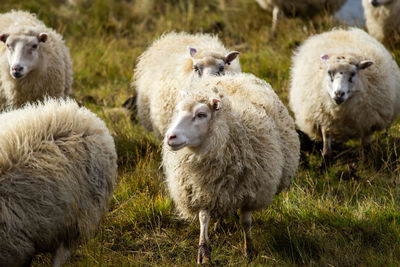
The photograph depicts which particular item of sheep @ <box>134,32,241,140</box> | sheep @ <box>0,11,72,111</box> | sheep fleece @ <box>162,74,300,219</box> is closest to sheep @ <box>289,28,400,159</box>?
sheep @ <box>134,32,241,140</box>

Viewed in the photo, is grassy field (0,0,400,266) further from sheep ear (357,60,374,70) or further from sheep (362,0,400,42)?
sheep ear (357,60,374,70)

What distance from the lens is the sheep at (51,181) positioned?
358 centimetres

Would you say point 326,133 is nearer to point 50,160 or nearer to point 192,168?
point 192,168

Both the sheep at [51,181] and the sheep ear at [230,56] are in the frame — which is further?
the sheep ear at [230,56]

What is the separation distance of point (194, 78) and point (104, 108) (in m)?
2.40

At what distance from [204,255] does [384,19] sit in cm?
594

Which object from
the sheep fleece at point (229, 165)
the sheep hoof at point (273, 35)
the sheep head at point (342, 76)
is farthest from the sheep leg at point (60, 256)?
the sheep hoof at point (273, 35)

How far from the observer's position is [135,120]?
741cm

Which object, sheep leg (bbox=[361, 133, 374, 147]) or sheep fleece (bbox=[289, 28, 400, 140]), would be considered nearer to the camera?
sheep fleece (bbox=[289, 28, 400, 140])

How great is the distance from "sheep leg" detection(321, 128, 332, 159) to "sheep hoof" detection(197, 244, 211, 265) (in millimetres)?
2726

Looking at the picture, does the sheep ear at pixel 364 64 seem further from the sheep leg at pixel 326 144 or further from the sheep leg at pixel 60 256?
the sheep leg at pixel 60 256

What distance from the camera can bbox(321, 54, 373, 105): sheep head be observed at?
5.74m

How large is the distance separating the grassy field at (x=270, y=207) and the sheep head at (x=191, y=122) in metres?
0.95

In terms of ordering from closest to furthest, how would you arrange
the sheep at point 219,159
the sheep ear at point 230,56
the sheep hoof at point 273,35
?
the sheep at point 219,159 < the sheep ear at point 230,56 < the sheep hoof at point 273,35
